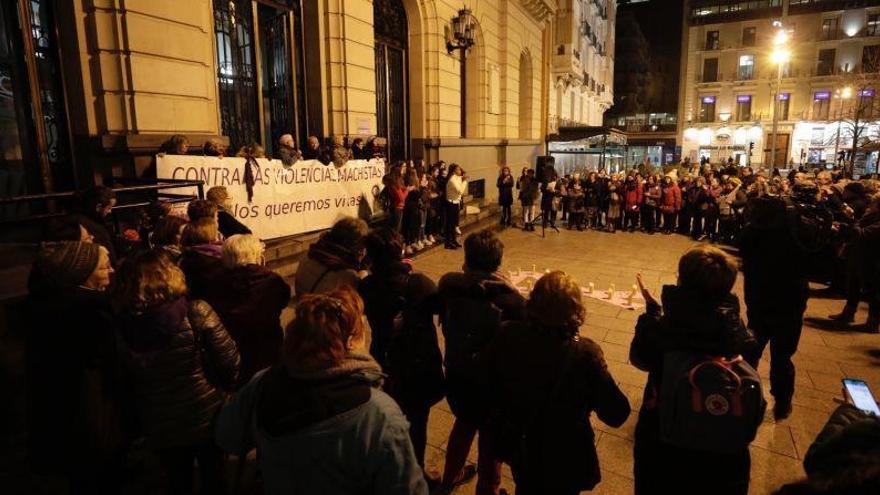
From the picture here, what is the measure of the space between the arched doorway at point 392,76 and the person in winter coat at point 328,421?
1270cm

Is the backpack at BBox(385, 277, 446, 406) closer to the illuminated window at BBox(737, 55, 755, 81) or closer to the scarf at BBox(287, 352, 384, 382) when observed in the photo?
the scarf at BBox(287, 352, 384, 382)

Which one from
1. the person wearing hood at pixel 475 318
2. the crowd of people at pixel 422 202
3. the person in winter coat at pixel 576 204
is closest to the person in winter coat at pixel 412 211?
the crowd of people at pixel 422 202

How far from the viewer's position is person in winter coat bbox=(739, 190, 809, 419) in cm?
430

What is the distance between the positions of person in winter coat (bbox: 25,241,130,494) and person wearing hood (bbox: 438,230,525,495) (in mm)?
1824

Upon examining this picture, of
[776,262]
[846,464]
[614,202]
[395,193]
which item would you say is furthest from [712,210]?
[846,464]

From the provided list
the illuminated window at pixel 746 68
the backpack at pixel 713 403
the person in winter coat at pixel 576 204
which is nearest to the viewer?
the backpack at pixel 713 403

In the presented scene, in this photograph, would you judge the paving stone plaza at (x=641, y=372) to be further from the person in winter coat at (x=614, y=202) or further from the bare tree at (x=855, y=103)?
the bare tree at (x=855, y=103)

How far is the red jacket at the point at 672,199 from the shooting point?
47.8ft

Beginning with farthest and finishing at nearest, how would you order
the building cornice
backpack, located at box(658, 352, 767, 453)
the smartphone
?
the building cornice
backpack, located at box(658, 352, 767, 453)
the smartphone

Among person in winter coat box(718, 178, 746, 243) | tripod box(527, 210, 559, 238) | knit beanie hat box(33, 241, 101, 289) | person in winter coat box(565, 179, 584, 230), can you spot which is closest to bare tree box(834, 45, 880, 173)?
person in winter coat box(718, 178, 746, 243)

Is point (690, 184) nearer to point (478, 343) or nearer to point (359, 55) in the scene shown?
point (359, 55)

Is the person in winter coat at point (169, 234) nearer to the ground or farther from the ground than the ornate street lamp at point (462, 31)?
nearer to the ground

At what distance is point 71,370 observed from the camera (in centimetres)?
249

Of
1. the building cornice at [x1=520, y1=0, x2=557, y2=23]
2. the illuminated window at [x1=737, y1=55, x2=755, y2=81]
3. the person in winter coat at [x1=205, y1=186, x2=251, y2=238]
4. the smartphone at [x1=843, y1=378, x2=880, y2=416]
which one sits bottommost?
the smartphone at [x1=843, y1=378, x2=880, y2=416]
